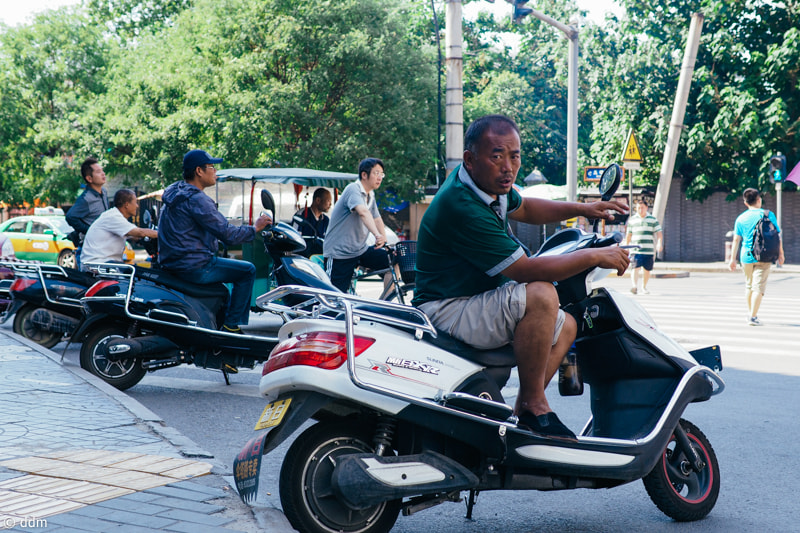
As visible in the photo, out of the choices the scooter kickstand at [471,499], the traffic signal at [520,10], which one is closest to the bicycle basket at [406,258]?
the scooter kickstand at [471,499]

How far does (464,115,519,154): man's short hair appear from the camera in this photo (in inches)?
142

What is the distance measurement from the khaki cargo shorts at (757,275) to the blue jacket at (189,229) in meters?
7.53

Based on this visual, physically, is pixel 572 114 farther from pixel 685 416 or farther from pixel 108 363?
pixel 108 363

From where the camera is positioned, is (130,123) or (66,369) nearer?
(66,369)

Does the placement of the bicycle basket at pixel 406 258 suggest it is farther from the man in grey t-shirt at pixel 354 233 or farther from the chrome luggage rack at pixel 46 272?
the chrome luggage rack at pixel 46 272

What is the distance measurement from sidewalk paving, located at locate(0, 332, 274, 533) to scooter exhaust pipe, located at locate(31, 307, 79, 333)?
2.74m

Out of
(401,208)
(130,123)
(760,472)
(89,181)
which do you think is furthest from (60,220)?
(760,472)

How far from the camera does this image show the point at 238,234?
6516mm

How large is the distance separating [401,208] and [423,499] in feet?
108

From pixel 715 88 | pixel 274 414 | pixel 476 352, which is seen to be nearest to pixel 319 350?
pixel 274 414

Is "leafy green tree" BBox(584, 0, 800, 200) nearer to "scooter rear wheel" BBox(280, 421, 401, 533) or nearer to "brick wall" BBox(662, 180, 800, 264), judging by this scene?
"brick wall" BBox(662, 180, 800, 264)

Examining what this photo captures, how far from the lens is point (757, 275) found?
36.7 feet

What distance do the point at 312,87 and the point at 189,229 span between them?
Result: 1902 cm

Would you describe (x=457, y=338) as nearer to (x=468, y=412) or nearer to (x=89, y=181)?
(x=468, y=412)
